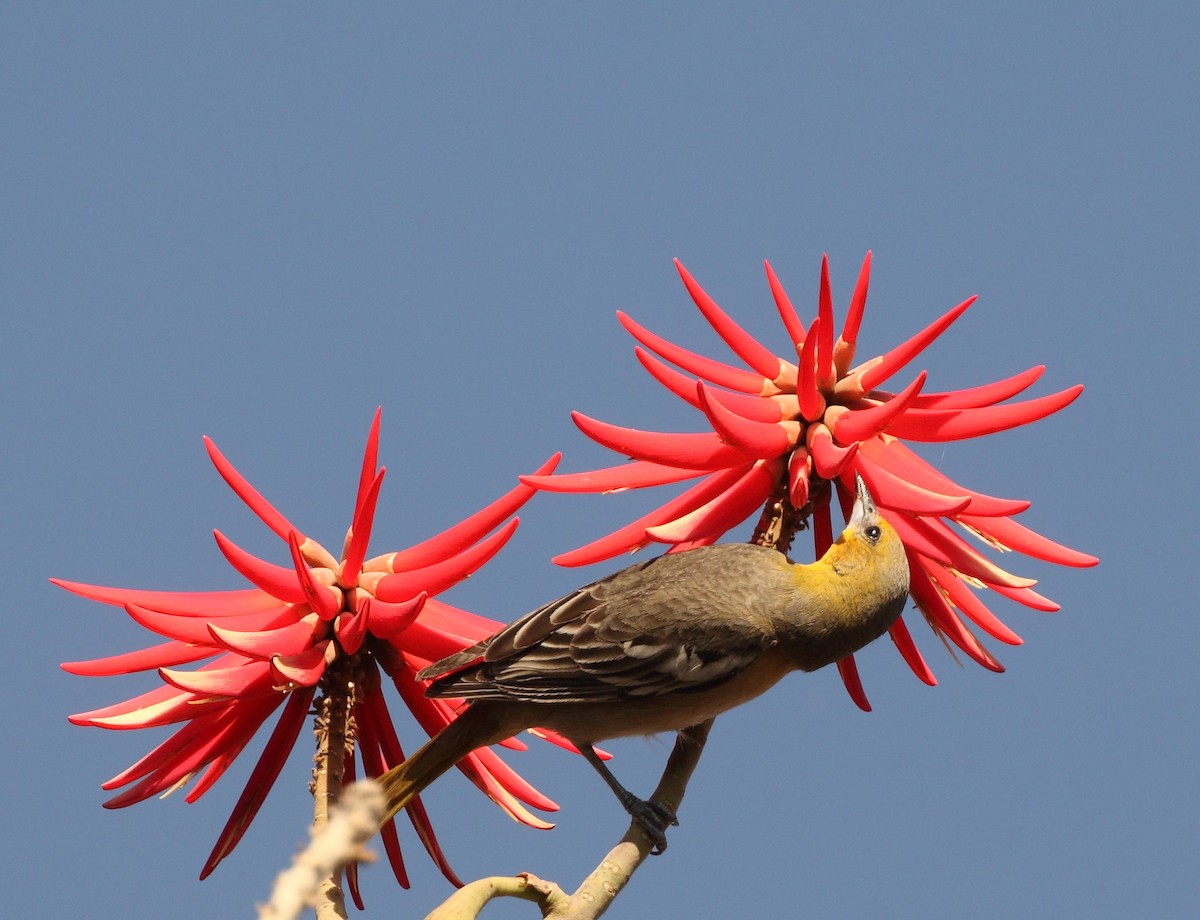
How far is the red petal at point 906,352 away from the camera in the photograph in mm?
6164

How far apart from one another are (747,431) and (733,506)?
1.34 feet

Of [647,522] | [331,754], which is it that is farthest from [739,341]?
[331,754]

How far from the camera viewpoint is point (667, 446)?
6.20 metres

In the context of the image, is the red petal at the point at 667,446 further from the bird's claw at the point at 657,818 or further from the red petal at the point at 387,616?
the bird's claw at the point at 657,818

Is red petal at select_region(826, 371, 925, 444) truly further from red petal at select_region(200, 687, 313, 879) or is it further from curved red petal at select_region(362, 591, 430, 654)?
red petal at select_region(200, 687, 313, 879)

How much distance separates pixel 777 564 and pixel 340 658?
2.02 metres

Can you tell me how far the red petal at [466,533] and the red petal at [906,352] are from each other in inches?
62.5

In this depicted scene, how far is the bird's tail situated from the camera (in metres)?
5.94

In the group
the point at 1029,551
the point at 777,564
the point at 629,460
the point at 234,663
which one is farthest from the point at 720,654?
the point at 234,663

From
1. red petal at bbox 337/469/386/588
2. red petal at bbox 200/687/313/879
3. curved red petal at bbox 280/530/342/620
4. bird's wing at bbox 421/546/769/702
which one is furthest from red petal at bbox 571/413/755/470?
red petal at bbox 200/687/313/879

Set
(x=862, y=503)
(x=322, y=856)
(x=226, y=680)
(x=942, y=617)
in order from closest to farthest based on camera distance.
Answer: (x=322, y=856), (x=226, y=680), (x=862, y=503), (x=942, y=617)

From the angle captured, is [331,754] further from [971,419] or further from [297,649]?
[971,419]

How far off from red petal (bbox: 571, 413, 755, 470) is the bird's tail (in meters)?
1.33

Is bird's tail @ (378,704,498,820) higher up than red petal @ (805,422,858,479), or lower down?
lower down
